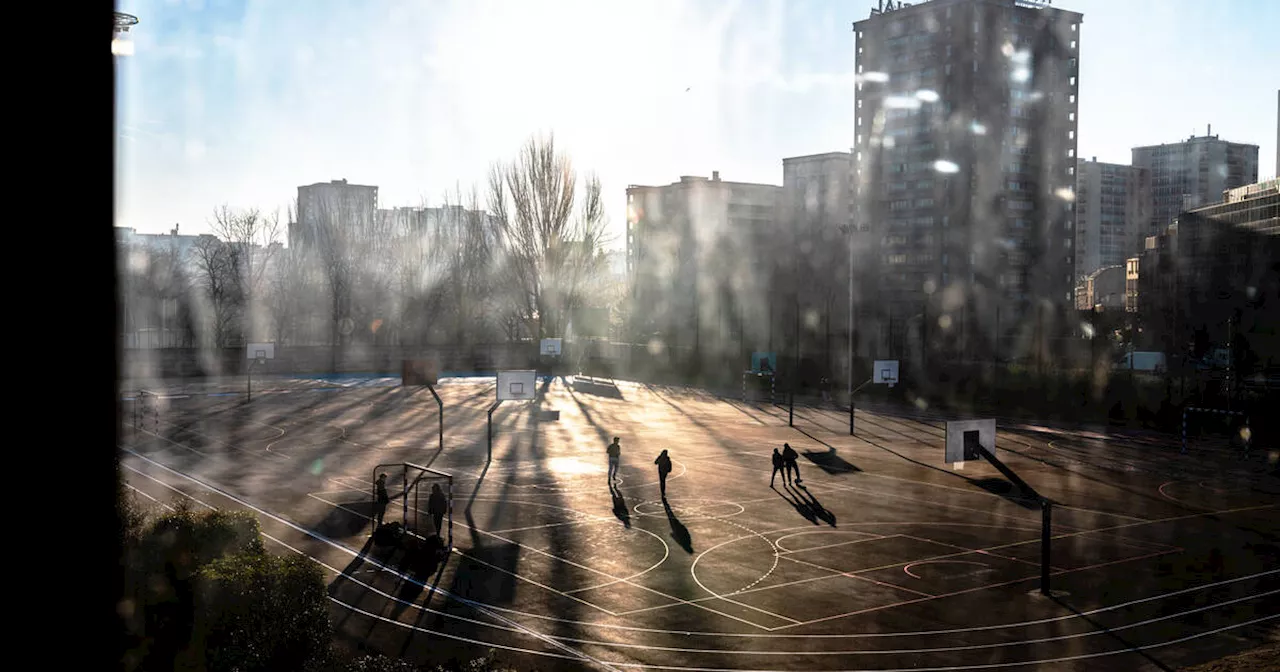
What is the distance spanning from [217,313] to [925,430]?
76.0m

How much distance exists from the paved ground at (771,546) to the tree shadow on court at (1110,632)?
2.5 inches

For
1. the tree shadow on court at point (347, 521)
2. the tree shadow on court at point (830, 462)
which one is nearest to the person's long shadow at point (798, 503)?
the tree shadow on court at point (830, 462)

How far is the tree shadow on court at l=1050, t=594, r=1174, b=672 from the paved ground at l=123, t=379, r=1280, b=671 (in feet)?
0.21

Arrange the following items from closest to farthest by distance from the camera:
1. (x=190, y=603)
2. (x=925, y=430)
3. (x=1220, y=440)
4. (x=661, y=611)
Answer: (x=190, y=603), (x=661, y=611), (x=1220, y=440), (x=925, y=430)

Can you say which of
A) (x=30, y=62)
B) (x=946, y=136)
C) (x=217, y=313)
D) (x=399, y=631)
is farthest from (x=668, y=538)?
(x=946, y=136)

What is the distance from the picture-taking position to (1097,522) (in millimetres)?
28859

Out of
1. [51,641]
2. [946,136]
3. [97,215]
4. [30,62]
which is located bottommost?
[51,641]

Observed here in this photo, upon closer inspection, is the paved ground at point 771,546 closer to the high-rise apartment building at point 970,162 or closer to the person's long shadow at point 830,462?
the person's long shadow at point 830,462

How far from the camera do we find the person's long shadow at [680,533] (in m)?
25.5

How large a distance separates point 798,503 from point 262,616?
20.2m

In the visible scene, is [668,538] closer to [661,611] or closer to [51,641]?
[661,611]

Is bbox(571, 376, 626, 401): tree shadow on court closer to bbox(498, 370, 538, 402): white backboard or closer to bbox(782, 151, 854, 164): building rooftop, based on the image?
bbox(498, 370, 538, 402): white backboard

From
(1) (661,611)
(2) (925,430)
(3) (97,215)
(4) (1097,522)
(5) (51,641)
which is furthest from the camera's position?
(2) (925,430)

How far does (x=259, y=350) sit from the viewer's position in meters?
74.8
